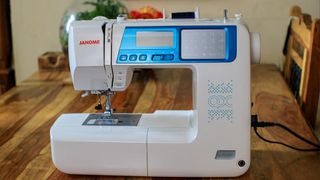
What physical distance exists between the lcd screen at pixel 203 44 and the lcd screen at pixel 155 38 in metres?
0.03

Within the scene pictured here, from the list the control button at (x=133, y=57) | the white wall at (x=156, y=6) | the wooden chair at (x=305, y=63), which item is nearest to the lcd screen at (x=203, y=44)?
the control button at (x=133, y=57)

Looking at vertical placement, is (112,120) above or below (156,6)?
below

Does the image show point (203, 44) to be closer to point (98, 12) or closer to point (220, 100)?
point (220, 100)

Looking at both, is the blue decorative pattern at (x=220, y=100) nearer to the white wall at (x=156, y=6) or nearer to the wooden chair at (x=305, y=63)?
the wooden chair at (x=305, y=63)

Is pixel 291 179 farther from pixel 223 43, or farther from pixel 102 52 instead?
pixel 102 52

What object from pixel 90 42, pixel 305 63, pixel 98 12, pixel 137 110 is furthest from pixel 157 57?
pixel 98 12

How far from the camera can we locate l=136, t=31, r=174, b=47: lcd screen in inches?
41.3

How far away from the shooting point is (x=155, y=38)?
105 cm

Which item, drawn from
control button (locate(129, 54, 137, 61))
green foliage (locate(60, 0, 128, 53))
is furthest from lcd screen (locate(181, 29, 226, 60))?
green foliage (locate(60, 0, 128, 53))

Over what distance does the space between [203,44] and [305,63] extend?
0.69m

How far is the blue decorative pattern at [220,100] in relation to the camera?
105 centimetres

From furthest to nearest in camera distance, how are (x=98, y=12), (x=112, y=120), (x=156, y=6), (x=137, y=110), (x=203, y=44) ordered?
(x=156, y=6) → (x=98, y=12) → (x=137, y=110) → (x=112, y=120) → (x=203, y=44)

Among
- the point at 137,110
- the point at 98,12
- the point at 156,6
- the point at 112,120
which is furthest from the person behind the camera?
the point at 156,6

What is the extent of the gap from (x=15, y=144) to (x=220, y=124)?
0.59 meters
